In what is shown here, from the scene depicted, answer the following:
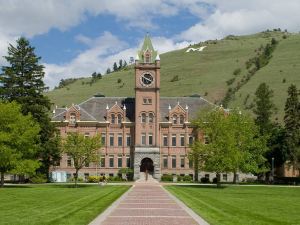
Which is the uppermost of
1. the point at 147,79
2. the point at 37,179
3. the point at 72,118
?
the point at 147,79

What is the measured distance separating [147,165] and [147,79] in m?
15.5

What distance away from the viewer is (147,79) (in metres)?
93.0

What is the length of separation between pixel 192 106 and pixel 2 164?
48.0 meters

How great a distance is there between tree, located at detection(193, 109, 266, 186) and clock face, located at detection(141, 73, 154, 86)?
24.0 m

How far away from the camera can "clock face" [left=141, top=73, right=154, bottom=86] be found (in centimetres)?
9300

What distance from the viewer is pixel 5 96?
2830 inches

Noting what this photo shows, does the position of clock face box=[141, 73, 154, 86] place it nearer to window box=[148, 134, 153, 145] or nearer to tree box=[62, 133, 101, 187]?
window box=[148, 134, 153, 145]

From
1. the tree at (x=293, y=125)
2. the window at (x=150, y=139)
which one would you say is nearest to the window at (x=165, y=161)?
the window at (x=150, y=139)

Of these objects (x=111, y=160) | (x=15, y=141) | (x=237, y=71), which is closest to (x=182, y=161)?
(x=111, y=160)

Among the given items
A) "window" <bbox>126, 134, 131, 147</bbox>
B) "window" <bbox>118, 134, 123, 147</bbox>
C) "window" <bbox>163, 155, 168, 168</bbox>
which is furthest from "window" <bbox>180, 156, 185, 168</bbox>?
"window" <bbox>118, 134, 123, 147</bbox>

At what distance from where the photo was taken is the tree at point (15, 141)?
2264 inches

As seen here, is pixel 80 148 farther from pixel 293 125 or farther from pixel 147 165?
pixel 293 125

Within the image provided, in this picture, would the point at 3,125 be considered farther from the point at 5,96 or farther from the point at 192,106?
the point at 192,106

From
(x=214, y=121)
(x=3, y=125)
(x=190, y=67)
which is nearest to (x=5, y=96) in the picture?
(x=3, y=125)
